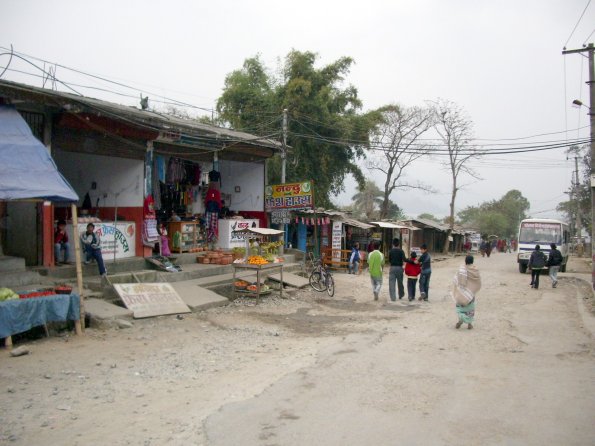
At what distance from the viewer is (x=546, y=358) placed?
7.70 metres

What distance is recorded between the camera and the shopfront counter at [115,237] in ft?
43.2

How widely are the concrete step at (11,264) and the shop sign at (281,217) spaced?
10.6 meters

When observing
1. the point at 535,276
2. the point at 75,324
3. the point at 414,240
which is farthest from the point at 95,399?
the point at 414,240

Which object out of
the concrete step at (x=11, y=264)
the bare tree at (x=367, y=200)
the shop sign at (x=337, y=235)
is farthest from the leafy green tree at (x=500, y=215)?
the concrete step at (x=11, y=264)

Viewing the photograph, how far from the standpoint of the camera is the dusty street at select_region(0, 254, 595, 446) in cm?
474

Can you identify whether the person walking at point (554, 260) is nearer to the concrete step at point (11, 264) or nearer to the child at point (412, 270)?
the child at point (412, 270)

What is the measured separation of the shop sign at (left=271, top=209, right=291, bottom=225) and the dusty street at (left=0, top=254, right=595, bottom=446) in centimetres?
910

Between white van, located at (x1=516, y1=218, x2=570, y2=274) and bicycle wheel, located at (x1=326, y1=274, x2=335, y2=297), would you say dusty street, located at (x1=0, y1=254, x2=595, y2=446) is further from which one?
white van, located at (x1=516, y1=218, x2=570, y2=274)

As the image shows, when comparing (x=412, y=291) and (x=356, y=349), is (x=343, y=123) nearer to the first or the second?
(x=412, y=291)

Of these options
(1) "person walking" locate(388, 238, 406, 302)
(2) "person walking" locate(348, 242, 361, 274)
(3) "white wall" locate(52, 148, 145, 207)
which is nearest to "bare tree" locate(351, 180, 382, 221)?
(2) "person walking" locate(348, 242, 361, 274)

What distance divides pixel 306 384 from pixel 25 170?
6.35 meters

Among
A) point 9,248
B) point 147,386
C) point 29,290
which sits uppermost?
point 9,248

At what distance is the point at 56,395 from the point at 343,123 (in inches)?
873

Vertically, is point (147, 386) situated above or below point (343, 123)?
below
